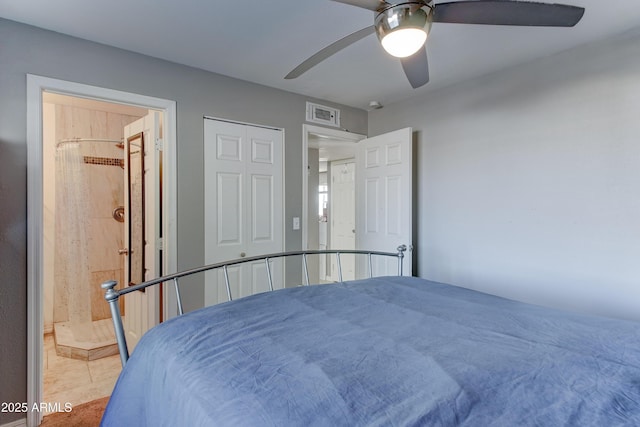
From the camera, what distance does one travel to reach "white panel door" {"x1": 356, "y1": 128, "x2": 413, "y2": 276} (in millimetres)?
3090

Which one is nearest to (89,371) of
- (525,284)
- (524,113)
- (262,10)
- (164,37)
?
(164,37)

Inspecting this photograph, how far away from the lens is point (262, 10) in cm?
185

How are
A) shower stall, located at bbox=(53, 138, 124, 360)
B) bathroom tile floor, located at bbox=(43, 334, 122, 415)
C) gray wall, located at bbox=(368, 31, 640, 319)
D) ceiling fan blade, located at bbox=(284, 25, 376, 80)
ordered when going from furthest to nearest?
shower stall, located at bbox=(53, 138, 124, 360), bathroom tile floor, located at bbox=(43, 334, 122, 415), gray wall, located at bbox=(368, 31, 640, 319), ceiling fan blade, located at bbox=(284, 25, 376, 80)

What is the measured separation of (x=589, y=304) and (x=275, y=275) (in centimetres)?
233

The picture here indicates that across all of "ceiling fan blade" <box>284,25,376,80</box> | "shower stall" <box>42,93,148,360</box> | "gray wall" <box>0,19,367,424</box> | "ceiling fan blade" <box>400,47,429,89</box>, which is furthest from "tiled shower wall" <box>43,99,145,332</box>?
"ceiling fan blade" <box>400,47,429,89</box>

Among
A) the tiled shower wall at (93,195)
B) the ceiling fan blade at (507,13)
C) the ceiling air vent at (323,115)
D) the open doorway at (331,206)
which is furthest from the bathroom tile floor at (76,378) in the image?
the ceiling fan blade at (507,13)

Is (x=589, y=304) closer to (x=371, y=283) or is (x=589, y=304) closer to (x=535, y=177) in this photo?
(x=535, y=177)

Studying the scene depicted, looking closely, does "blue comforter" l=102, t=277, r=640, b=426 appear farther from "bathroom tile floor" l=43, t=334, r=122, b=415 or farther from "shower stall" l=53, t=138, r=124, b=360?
"shower stall" l=53, t=138, r=124, b=360

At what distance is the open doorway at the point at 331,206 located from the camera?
4633 mm

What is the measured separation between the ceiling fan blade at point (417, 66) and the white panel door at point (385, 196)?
3.69ft

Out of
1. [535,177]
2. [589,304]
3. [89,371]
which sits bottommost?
[89,371]

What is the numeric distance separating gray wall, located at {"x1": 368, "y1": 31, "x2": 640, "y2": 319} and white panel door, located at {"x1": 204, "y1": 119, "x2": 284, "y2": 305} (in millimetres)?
1415

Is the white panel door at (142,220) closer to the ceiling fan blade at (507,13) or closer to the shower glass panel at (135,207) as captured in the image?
the shower glass panel at (135,207)

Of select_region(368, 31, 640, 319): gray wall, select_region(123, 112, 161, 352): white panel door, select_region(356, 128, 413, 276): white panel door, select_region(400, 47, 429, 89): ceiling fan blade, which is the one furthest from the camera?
select_region(356, 128, 413, 276): white panel door
